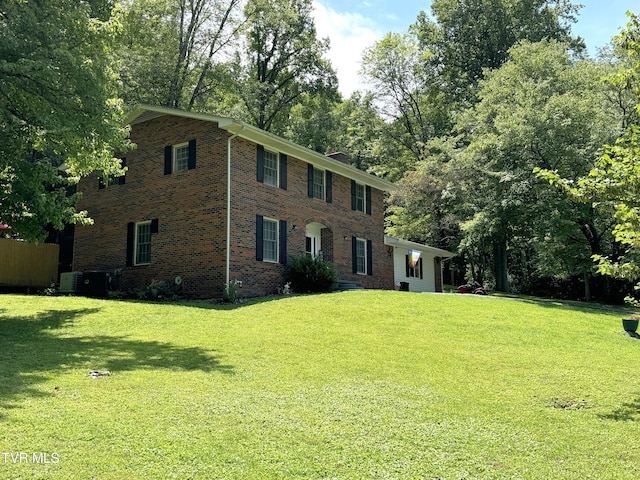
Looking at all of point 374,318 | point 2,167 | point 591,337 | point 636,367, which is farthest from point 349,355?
point 2,167

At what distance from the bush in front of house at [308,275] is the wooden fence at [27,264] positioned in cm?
920

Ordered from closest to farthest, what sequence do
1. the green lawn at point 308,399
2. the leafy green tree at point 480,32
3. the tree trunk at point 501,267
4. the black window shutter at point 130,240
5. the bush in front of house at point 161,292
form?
1. the green lawn at point 308,399
2. the bush in front of house at point 161,292
3. the black window shutter at point 130,240
4. the tree trunk at point 501,267
5. the leafy green tree at point 480,32

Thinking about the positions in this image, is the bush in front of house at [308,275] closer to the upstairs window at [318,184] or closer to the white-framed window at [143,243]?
the upstairs window at [318,184]

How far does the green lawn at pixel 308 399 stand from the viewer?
14.3ft

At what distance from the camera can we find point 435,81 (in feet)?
133

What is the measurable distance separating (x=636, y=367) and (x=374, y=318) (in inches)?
218

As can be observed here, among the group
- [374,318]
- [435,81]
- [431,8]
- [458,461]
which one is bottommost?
[458,461]

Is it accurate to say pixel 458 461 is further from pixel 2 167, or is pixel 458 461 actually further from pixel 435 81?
pixel 435 81

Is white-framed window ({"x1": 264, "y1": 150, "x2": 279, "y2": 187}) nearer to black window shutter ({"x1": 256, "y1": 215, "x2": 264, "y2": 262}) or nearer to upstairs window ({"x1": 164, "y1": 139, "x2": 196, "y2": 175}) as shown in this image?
black window shutter ({"x1": 256, "y1": 215, "x2": 264, "y2": 262})

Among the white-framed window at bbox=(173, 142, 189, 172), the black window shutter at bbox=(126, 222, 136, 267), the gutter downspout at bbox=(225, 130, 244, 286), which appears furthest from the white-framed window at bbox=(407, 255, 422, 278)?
the black window shutter at bbox=(126, 222, 136, 267)

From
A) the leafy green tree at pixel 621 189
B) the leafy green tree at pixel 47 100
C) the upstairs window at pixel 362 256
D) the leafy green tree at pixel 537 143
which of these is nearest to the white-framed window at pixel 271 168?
the upstairs window at pixel 362 256

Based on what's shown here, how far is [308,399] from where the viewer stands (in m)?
6.34

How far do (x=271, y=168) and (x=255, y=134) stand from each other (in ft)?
5.12

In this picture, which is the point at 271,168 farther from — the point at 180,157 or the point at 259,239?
the point at 180,157
